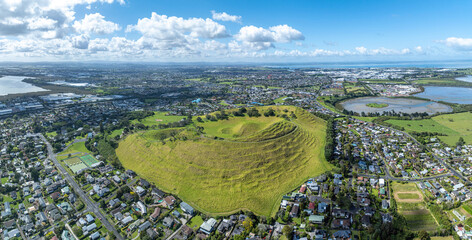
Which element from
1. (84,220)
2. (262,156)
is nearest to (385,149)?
(262,156)

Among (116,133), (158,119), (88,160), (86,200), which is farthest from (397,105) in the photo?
(88,160)

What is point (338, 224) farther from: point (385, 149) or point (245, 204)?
point (385, 149)

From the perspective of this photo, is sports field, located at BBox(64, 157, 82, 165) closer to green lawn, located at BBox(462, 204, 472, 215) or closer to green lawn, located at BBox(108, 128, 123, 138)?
green lawn, located at BBox(108, 128, 123, 138)

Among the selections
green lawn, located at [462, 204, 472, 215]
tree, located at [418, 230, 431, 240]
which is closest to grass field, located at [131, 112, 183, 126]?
tree, located at [418, 230, 431, 240]

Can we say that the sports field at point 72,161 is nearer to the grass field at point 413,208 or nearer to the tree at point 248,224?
the tree at point 248,224

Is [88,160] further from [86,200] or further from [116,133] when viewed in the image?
[86,200]
